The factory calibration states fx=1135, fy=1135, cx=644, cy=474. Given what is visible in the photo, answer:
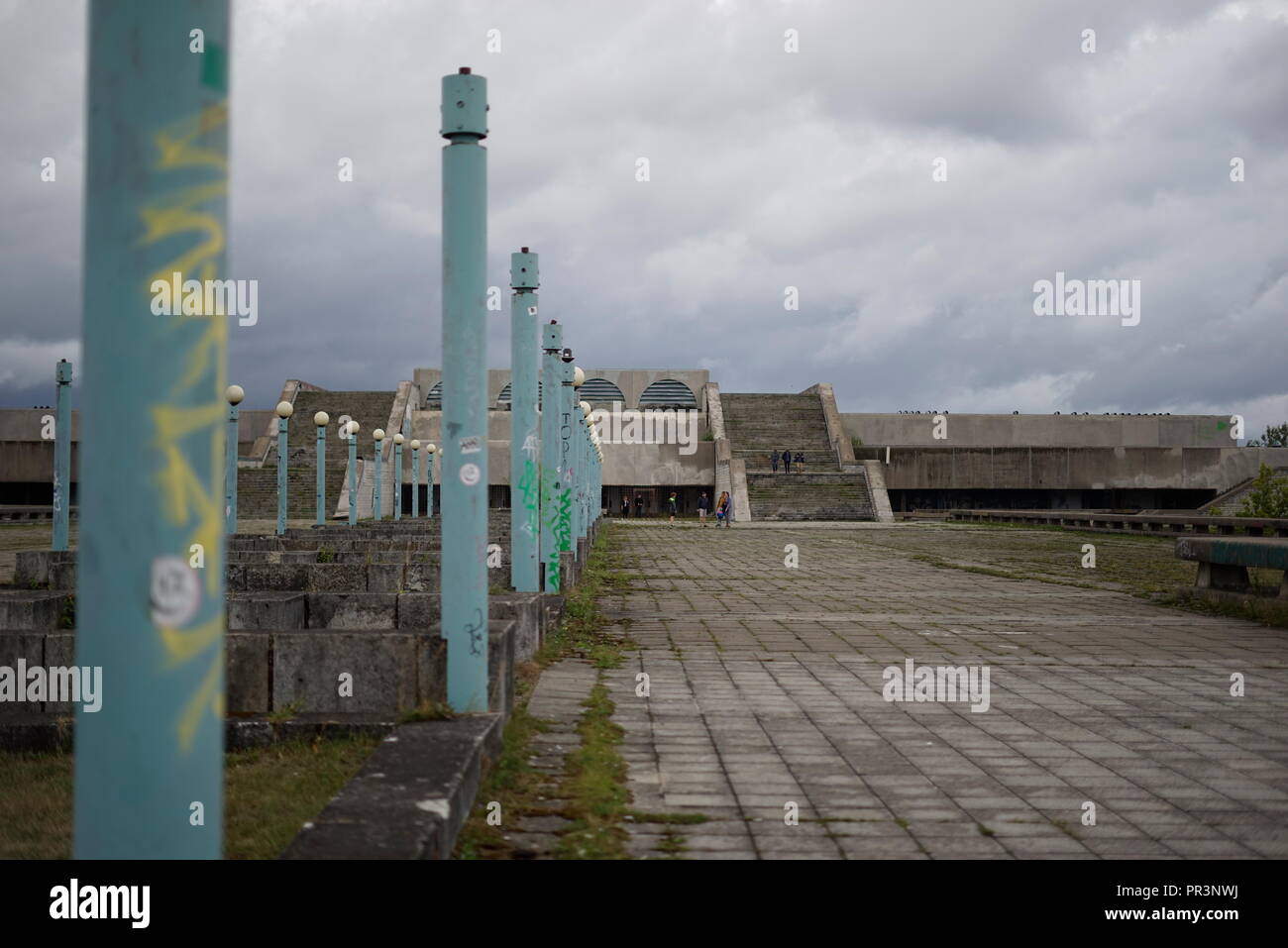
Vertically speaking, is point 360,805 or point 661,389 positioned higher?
point 661,389

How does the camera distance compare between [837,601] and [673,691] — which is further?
[837,601]

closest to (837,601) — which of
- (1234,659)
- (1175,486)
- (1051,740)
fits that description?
(1234,659)

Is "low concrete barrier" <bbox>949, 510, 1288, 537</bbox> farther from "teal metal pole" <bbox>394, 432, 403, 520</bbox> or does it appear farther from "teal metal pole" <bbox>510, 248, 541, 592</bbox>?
"teal metal pole" <bbox>394, 432, 403, 520</bbox>

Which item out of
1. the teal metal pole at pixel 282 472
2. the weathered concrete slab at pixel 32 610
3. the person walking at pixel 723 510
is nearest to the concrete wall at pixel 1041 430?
the person walking at pixel 723 510

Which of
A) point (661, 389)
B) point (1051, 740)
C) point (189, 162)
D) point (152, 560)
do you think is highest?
point (661, 389)

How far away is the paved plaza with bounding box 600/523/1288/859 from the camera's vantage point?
4258mm

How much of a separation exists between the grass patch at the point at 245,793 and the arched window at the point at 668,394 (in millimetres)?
58521

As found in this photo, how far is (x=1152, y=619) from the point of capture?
37.3 ft

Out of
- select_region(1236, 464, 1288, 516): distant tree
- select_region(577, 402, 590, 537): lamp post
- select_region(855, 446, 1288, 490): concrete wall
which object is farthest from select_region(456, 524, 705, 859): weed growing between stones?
select_region(855, 446, 1288, 490): concrete wall

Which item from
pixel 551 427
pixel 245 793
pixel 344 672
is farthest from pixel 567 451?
pixel 245 793

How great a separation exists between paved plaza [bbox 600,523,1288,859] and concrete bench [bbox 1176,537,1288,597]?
697 mm
